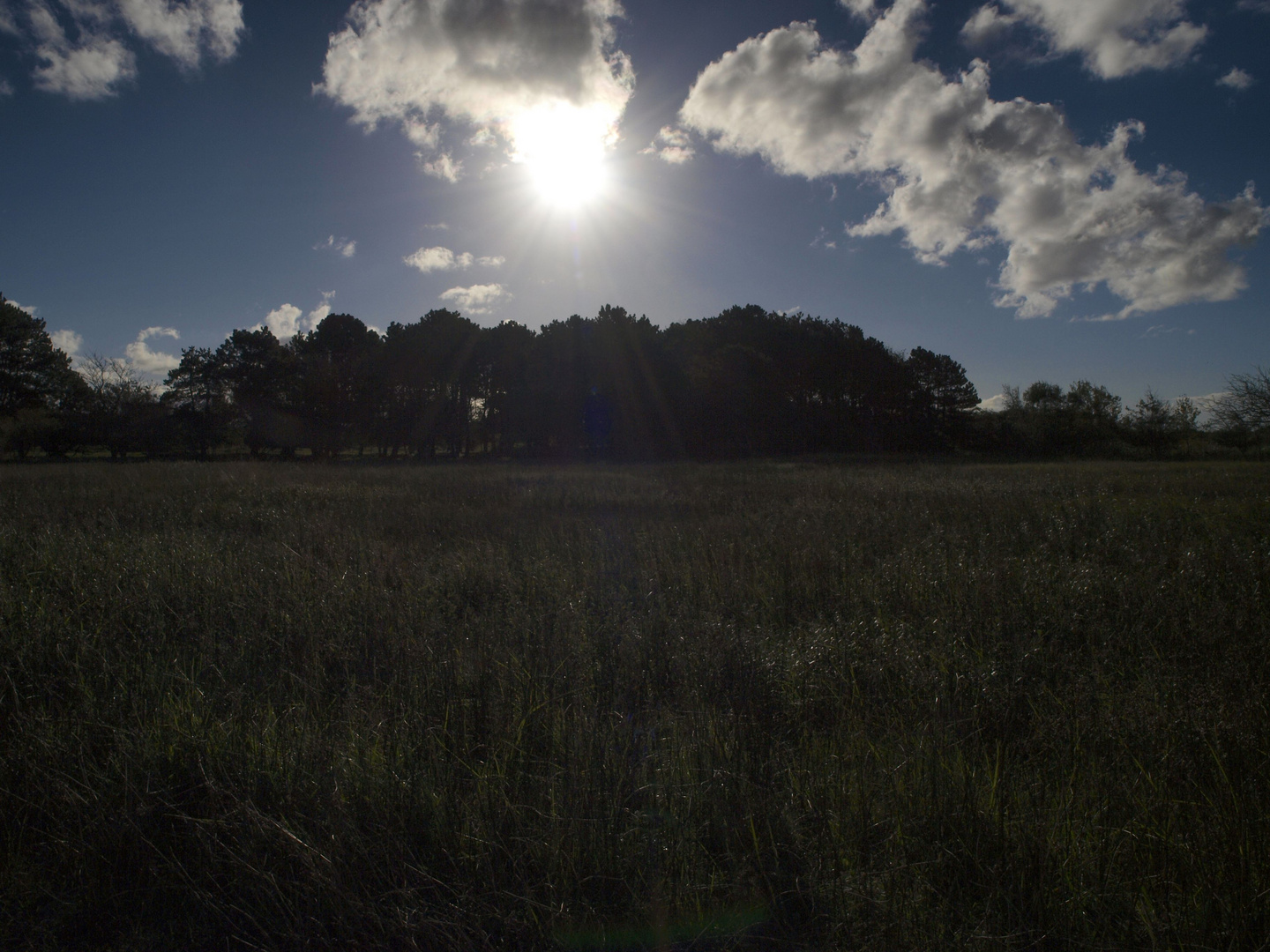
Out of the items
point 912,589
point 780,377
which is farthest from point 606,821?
point 780,377

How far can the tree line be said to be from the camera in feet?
150

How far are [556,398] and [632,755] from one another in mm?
43630

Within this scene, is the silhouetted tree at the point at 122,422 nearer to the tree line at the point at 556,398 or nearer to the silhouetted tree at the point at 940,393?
the tree line at the point at 556,398

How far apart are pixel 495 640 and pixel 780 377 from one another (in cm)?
4653

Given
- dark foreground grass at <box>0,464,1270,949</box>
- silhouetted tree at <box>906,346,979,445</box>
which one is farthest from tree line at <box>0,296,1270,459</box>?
dark foreground grass at <box>0,464,1270,949</box>

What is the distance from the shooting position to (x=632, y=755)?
2727 millimetres

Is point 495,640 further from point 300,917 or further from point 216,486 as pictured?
point 216,486

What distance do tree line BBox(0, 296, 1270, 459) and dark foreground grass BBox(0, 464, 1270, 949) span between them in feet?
123

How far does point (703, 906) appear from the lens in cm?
188

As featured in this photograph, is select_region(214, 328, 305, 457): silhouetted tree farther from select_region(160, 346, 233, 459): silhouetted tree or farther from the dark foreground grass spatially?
the dark foreground grass

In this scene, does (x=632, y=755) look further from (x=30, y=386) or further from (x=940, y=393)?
(x=30, y=386)

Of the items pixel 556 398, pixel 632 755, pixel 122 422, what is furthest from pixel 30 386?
pixel 632 755

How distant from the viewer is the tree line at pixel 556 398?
45625mm

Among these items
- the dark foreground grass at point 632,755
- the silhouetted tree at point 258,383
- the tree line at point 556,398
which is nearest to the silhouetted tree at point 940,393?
the tree line at point 556,398
